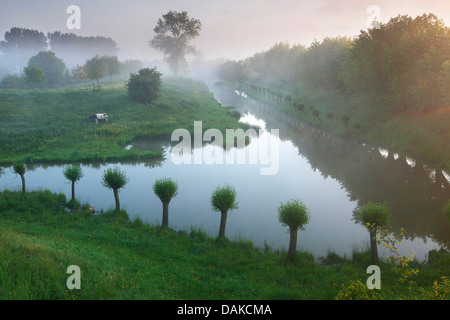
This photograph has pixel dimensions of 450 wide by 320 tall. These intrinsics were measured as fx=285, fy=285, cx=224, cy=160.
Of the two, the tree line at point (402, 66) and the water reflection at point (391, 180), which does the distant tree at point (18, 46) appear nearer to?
the tree line at point (402, 66)

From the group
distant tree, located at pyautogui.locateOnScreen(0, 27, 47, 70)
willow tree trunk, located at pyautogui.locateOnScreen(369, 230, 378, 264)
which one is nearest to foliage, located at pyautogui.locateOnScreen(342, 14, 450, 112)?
willow tree trunk, located at pyautogui.locateOnScreen(369, 230, 378, 264)

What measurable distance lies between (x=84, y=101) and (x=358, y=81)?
5672 cm

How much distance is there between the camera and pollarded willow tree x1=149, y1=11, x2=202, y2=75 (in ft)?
394

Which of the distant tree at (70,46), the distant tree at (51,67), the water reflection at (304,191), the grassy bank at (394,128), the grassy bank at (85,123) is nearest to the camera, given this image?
the water reflection at (304,191)

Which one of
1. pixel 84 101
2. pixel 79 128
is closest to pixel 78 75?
pixel 84 101

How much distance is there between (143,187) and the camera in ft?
94.0

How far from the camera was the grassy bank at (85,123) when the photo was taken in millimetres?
39281

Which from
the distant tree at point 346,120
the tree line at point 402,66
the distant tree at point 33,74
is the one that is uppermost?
the distant tree at point 33,74

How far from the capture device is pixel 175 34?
124 meters

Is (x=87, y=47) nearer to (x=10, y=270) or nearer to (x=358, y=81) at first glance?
(x=358, y=81)

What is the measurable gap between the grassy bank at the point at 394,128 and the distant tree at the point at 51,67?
8320cm

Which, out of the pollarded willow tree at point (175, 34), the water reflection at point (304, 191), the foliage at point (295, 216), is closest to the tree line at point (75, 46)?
the pollarded willow tree at point (175, 34)

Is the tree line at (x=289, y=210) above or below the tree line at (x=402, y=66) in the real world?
below

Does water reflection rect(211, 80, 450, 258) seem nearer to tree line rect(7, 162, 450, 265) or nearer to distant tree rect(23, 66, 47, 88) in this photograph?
tree line rect(7, 162, 450, 265)
